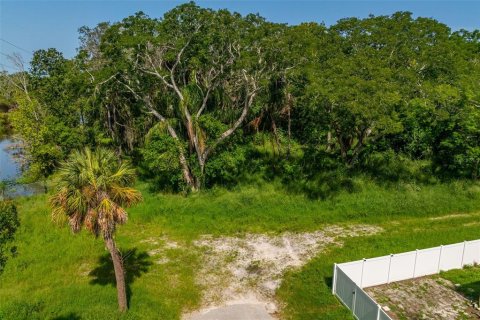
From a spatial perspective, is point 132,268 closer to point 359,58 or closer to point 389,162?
point 359,58

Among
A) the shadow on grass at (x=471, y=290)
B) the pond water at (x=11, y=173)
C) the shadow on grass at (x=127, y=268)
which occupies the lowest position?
the shadow on grass at (x=471, y=290)

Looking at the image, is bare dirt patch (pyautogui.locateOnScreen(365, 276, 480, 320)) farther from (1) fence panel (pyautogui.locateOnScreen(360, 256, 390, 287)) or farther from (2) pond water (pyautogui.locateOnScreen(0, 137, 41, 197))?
(2) pond water (pyautogui.locateOnScreen(0, 137, 41, 197))

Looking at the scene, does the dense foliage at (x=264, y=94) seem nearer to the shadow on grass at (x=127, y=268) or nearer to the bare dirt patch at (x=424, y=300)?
the shadow on grass at (x=127, y=268)

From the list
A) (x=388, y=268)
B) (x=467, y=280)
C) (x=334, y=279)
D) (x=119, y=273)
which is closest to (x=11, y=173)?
(x=119, y=273)

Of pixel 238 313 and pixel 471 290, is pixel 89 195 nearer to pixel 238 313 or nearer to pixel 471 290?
pixel 238 313

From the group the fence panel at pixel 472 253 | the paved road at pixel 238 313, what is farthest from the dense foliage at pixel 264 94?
the paved road at pixel 238 313

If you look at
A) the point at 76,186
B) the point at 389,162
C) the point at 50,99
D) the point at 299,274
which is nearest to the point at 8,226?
the point at 76,186
